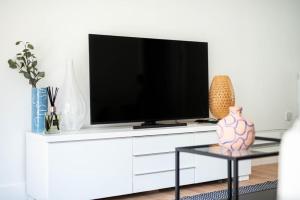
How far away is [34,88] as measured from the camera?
9.89 feet

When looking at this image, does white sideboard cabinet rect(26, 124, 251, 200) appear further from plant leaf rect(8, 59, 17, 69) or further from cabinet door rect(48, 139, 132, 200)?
plant leaf rect(8, 59, 17, 69)

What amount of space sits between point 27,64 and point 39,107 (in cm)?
35

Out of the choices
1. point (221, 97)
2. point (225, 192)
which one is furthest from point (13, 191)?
point (221, 97)

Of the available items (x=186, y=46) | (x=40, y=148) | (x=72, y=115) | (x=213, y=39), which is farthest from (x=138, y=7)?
(x=40, y=148)

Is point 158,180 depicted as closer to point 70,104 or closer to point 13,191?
point 70,104

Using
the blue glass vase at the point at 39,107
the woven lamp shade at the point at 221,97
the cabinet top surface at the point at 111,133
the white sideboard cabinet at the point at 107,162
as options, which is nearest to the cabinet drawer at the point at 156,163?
the white sideboard cabinet at the point at 107,162

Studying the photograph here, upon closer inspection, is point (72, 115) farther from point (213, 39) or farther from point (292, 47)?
point (292, 47)

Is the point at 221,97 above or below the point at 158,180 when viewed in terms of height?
above

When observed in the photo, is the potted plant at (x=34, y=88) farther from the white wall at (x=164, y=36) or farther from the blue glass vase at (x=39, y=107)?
the white wall at (x=164, y=36)

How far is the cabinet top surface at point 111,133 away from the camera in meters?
2.77

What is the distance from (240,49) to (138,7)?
55.9 inches

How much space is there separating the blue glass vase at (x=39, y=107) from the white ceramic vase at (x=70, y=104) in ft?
0.50

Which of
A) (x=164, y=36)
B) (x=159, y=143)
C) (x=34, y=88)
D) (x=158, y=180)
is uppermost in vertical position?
(x=164, y=36)

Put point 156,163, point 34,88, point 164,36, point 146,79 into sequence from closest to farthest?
point 34,88 → point 156,163 → point 146,79 → point 164,36
